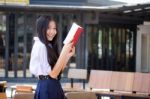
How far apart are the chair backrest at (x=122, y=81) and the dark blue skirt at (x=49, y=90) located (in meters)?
5.57

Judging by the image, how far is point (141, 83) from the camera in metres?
8.66

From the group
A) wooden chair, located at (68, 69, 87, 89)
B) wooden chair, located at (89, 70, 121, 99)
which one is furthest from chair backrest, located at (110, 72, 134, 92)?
wooden chair, located at (68, 69, 87, 89)

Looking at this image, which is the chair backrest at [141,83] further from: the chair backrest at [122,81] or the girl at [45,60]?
the girl at [45,60]

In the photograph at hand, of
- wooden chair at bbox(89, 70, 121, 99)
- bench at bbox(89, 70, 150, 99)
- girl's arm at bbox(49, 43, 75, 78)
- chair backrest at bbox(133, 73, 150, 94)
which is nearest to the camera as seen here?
girl's arm at bbox(49, 43, 75, 78)

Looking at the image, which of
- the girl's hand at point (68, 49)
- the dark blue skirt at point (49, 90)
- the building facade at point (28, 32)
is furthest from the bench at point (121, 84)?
the building facade at point (28, 32)

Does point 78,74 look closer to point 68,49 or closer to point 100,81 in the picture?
point 100,81

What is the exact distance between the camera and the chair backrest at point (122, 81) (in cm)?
885

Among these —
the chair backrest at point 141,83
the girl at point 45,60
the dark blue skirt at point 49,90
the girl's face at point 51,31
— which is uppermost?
the girl's face at point 51,31

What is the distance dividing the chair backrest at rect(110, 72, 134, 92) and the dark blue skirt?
5.57 metres

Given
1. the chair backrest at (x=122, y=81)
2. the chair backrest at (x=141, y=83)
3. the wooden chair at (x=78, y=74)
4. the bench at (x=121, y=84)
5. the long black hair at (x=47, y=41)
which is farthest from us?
the wooden chair at (x=78, y=74)

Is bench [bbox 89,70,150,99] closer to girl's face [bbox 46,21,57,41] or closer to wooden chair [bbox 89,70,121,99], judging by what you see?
wooden chair [bbox 89,70,121,99]

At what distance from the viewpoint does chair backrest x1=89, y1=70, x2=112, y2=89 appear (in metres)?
9.19

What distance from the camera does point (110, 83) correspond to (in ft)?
29.9

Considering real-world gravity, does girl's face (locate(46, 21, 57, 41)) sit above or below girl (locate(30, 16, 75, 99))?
above
